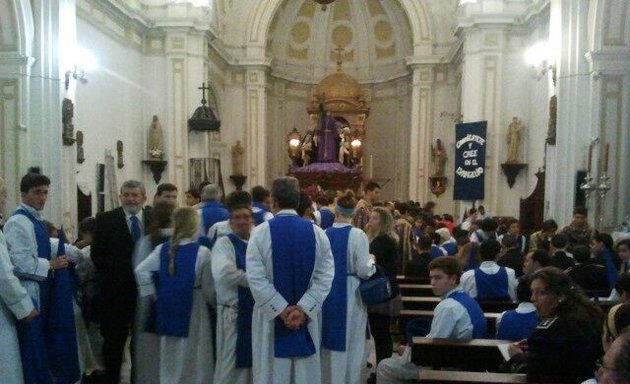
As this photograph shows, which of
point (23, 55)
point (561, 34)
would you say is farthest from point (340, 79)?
point (23, 55)

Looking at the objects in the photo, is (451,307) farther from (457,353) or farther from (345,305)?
(345,305)

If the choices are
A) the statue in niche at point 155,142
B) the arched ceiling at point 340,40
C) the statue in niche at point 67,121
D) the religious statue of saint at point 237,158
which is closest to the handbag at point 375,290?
the statue in niche at point 67,121

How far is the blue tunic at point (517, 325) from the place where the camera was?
4152mm

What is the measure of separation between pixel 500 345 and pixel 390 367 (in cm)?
72

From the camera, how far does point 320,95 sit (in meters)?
20.6

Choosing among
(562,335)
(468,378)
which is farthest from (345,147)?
(562,335)

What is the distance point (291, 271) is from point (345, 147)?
16.3 metres

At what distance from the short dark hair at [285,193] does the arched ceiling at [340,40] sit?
1710 centimetres

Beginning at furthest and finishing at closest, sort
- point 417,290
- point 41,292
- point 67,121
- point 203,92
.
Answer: point 203,92, point 67,121, point 417,290, point 41,292

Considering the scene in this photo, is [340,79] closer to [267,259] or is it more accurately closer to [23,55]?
[23,55]

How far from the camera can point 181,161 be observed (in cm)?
1543

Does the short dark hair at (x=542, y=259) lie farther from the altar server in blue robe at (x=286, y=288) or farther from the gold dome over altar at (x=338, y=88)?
the gold dome over altar at (x=338, y=88)

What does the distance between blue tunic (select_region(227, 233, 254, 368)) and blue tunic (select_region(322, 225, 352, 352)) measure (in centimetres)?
75

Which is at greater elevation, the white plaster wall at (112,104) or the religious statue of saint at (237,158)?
the white plaster wall at (112,104)
